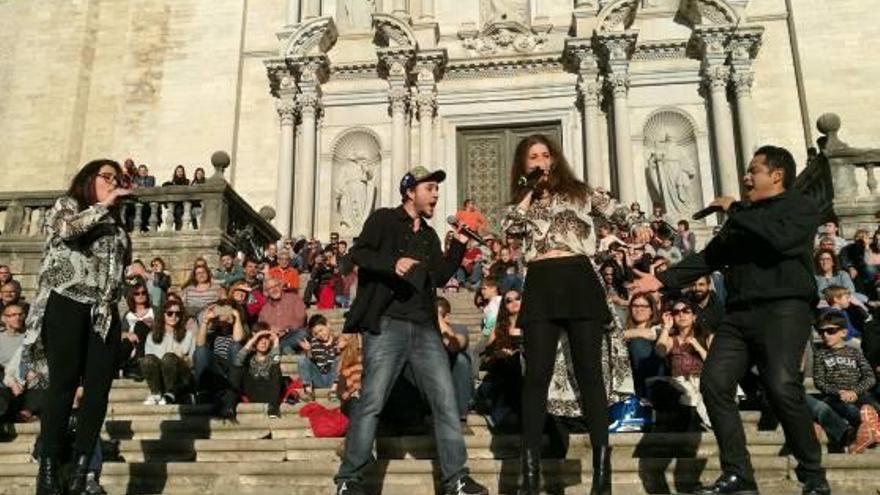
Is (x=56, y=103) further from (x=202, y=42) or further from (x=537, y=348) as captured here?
(x=537, y=348)

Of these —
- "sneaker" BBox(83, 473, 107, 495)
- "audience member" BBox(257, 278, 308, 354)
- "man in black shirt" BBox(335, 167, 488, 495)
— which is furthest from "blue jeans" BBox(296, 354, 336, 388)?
"man in black shirt" BBox(335, 167, 488, 495)

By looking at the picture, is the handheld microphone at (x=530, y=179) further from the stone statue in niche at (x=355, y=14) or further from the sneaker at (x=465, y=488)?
the stone statue in niche at (x=355, y=14)

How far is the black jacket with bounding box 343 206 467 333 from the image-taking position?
4.39 meters

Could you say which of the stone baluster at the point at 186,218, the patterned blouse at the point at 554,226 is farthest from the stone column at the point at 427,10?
the patterned blouse at the point at 554,226

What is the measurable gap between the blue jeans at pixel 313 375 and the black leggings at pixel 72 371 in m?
4.01

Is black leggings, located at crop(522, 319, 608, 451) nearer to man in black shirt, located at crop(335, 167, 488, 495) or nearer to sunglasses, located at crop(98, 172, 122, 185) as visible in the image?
man in black shirt, located at crop(335, 167, 488, 495)

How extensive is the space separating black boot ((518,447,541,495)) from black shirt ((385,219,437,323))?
38.5 inches

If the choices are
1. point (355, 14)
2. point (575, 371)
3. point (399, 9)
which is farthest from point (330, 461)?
point (355, 14)

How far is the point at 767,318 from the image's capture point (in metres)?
4.08

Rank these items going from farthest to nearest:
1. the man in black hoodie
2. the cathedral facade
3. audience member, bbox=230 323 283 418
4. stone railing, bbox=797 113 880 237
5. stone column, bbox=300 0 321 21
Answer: stone column, bbox=300 0 321 21 → the cathedral facade → stone railing, bbox=797 113 880 237 → audience member, bbox=230 323 283 418 → the man in black hoodie

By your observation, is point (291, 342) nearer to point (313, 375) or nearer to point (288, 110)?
point (313, 375)

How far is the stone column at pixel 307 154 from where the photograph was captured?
1730cm

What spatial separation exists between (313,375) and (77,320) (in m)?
4.26

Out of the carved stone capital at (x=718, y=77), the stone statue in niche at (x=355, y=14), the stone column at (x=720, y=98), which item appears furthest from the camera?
the stone statue in niche at (x=355, y=14)
